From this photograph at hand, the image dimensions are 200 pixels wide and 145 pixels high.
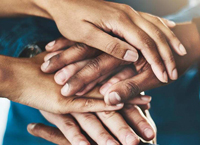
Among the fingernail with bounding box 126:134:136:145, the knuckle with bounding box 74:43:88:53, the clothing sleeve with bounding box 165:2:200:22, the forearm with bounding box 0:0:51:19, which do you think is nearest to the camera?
the fingernail with bounding box 126:134:136:145

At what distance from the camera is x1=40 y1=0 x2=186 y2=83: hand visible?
763mm

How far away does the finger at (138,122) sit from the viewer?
2.52 ft

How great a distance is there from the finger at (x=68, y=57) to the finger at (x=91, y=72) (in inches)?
2.0

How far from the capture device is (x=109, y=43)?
0.75 m

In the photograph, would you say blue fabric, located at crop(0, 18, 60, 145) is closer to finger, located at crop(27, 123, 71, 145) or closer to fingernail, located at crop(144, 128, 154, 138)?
finger, located at crop(27, 123, 71, 145)

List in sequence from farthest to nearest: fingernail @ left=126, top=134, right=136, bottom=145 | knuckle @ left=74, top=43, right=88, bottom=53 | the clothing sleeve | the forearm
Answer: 1. the clothing sleeve
2. the forearm
3. knuckle @ left=74, top=43, right=88, bottom=53
4. fingernail @ left=126, top=134, right=136, bottom=145

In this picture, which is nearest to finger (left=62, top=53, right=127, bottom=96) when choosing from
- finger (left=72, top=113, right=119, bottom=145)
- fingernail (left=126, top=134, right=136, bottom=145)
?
finger (left=72, top=113, right=119, bottom=145)

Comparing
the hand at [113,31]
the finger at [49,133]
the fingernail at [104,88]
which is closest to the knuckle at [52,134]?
the finger at [49,133]

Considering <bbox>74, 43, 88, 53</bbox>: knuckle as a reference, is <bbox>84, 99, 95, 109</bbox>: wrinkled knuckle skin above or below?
below

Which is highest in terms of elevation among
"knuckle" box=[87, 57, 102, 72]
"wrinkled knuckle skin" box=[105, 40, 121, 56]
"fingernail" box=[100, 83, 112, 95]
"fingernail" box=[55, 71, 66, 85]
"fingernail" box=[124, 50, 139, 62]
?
"wrinkled knuckle skin" box=[105, 40, 121, 56]

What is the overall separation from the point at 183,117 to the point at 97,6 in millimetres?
556

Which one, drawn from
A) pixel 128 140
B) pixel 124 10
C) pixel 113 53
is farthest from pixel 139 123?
pixel 124 10

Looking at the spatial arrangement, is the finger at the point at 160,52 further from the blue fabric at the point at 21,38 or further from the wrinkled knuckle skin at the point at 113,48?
the blue fabric at the point at 21,38

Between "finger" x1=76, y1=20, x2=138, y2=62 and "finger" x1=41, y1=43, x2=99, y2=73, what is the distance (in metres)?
0.05
